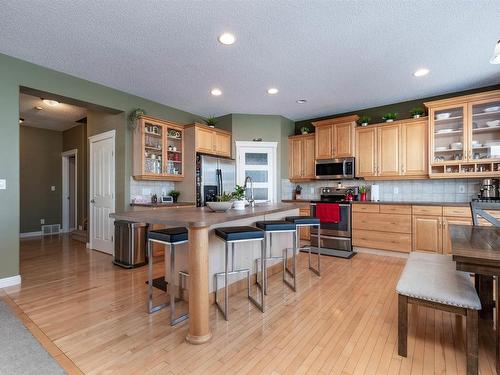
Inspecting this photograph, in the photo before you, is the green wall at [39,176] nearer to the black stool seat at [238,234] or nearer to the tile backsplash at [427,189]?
the black stool seat at [238,234]

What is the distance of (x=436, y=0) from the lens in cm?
218

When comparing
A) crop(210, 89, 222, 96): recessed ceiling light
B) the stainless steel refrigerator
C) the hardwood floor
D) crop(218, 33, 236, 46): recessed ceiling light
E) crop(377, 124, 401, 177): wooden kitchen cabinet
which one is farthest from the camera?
the stainless steel refrigerator

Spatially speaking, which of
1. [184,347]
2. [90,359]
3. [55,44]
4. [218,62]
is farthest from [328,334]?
[55,44]

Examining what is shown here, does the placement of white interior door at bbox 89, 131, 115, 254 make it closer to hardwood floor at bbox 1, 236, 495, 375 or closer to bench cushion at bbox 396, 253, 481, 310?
hardwood floor at bbox 1, 236, 495, 375

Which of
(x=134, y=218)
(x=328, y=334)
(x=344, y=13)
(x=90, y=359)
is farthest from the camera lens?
(x=344, y=13)

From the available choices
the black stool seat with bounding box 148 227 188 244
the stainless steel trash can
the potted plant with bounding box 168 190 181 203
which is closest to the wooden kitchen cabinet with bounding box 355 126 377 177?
the potted plant with bounding box 168 190 181 203

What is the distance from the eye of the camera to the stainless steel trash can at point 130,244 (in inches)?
149

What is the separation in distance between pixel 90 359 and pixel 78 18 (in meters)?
2.86

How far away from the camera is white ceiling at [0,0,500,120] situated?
229cm

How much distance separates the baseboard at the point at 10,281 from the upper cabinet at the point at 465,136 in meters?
6.04

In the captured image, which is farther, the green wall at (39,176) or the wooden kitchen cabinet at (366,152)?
the green wall at (39,176)

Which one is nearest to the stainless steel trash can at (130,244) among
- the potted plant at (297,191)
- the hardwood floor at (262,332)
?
the hardwood floor at (262,332)

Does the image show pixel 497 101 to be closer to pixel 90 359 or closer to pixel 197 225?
pixel 197 225

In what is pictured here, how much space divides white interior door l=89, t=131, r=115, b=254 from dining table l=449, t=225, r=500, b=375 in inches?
182
